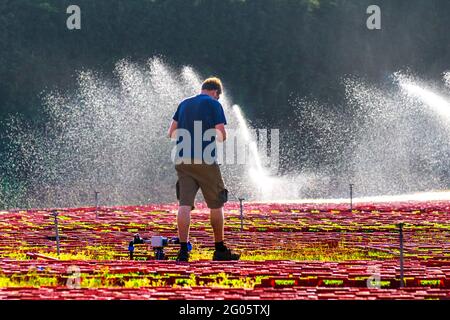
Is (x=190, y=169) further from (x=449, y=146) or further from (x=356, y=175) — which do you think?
(x=449, y=146)

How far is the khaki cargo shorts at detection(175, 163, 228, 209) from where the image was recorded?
870 cm

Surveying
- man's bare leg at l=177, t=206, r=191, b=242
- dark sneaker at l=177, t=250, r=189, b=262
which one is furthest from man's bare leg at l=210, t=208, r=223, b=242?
dark sneaker at l=177, t=250, r=189, b=262

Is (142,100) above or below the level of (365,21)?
below

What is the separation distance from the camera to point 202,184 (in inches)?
345

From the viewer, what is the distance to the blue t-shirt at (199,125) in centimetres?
860

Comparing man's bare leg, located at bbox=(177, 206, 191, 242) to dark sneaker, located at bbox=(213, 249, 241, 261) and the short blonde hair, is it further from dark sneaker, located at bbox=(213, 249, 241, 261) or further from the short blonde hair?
the short blonde hair

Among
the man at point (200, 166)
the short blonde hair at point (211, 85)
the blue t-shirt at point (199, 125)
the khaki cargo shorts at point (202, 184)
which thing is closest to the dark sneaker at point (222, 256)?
the man at point (200, 166)

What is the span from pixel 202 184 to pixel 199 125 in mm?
512

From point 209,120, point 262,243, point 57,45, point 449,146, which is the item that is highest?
point 57,45

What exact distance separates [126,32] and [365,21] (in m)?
13.2

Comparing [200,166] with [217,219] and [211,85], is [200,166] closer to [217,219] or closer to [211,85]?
[217,219]

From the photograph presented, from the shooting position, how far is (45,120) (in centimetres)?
4553

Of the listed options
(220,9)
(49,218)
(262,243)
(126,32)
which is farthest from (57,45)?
(262,243)

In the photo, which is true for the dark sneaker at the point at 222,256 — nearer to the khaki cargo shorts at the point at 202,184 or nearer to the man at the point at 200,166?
the man at the point at 200,166
